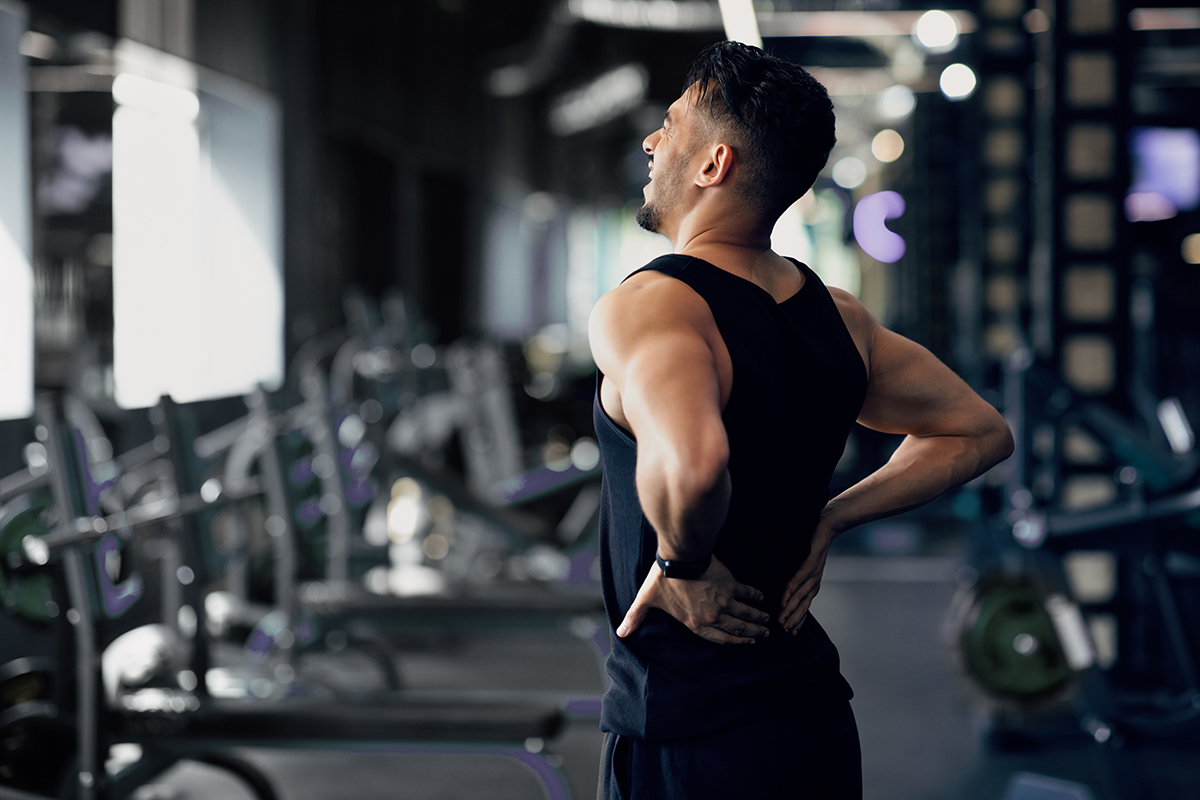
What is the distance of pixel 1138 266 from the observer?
6934 mm

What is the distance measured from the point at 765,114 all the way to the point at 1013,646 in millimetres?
2824

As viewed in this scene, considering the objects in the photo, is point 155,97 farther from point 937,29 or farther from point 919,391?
point 919,391

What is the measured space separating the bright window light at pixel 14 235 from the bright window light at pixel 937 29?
155 inches

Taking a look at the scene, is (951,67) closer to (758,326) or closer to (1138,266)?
(1138,266)

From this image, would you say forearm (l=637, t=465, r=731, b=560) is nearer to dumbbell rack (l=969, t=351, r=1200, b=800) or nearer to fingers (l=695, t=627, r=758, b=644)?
fingers (l=695, t=627, r=758, b=644)

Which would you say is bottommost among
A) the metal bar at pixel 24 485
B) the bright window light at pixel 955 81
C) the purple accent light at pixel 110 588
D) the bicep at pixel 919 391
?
the purple accent light at pixel 110 588

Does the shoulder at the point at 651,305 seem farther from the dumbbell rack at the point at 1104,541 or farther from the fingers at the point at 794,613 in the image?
the dumbbell rack at the point at 1104,541

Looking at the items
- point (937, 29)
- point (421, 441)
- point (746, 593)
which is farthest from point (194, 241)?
Result: point (746, 593)

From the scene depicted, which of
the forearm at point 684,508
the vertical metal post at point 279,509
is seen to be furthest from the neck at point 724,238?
the vertical metal post at point 279,509

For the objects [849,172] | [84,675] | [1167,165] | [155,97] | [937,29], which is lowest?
[84,675]

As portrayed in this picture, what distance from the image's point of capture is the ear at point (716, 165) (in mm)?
1122

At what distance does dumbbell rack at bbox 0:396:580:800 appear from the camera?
90.1 inches

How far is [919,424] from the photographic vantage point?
1344 millimetres

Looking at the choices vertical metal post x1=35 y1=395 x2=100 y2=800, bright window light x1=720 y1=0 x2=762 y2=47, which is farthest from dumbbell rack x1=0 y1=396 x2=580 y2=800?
bright window light x1=720 y1=0 x2=762 y2=47
